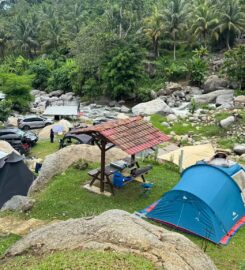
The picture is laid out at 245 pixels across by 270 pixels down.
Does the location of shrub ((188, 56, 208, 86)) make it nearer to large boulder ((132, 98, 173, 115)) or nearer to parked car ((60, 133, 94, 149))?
large boulder ((132, 98, 173, 115))

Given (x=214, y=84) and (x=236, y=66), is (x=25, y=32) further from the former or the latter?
(x=236, y=66)

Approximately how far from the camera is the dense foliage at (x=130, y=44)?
42781 mm

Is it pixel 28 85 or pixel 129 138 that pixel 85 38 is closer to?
pixel 28 85

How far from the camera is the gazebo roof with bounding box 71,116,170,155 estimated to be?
45.2 ft

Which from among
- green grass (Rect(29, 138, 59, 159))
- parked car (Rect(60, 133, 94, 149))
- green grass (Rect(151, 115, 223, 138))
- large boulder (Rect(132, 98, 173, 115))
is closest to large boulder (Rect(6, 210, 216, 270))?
parked car (Rect(60, 133, 94, 149))

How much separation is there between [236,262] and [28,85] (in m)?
30.4

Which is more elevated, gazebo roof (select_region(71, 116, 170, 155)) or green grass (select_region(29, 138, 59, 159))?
gazebo roof (select_region(71, 116, 170, 155))

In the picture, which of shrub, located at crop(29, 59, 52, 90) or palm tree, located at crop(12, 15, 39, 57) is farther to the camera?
palm tree, located at crop(12, 15, 39, 57)

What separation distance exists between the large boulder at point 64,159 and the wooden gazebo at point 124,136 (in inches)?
102

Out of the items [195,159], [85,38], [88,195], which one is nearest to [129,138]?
[88,195]

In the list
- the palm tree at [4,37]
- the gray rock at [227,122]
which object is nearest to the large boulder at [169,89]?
the gray rock at [227,122]

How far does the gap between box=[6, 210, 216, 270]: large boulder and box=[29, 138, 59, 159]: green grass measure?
16.4m

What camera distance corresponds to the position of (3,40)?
6519cm

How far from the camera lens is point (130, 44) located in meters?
42.7
